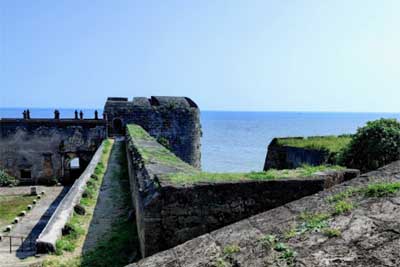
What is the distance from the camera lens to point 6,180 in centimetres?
2611

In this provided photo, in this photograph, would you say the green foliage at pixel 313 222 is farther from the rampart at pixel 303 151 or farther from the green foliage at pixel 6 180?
the green foliage at pixel 6 180

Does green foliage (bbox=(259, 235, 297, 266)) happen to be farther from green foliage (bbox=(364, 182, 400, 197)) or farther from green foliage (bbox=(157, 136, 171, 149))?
green foliage (bbox=(157, 136, 171, 149))

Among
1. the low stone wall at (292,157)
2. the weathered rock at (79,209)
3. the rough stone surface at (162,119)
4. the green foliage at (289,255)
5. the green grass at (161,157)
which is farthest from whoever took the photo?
the rough stone surface at (162,119)

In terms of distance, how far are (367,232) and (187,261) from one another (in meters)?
1.47

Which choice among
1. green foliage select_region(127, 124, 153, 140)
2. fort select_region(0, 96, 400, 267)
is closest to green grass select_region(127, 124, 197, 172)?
fort select_region(0, 96, 400, 267)

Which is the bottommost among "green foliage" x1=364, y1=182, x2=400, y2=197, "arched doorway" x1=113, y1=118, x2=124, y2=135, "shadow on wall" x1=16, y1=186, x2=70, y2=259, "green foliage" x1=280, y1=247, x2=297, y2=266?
"shadow on wall" x1=16, y1=186, x2=70, y2=259

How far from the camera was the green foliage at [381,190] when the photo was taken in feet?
12.7

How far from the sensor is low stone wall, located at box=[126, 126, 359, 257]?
4.71 metres

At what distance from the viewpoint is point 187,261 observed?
353cm

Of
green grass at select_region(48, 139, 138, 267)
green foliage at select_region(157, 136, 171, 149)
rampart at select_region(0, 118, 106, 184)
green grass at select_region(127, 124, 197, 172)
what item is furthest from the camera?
green foliage at select_region(157, 136, 171, 149)

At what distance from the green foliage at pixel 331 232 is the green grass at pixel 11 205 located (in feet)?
43.3

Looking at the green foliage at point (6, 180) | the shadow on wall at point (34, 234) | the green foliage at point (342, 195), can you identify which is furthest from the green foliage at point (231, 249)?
the green foliage at point (6, 180)

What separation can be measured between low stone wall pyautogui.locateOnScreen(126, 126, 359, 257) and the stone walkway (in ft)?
7.47

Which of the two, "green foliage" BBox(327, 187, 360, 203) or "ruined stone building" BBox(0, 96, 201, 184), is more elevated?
"green foliage" BBox(327, 187, 360, 203)
